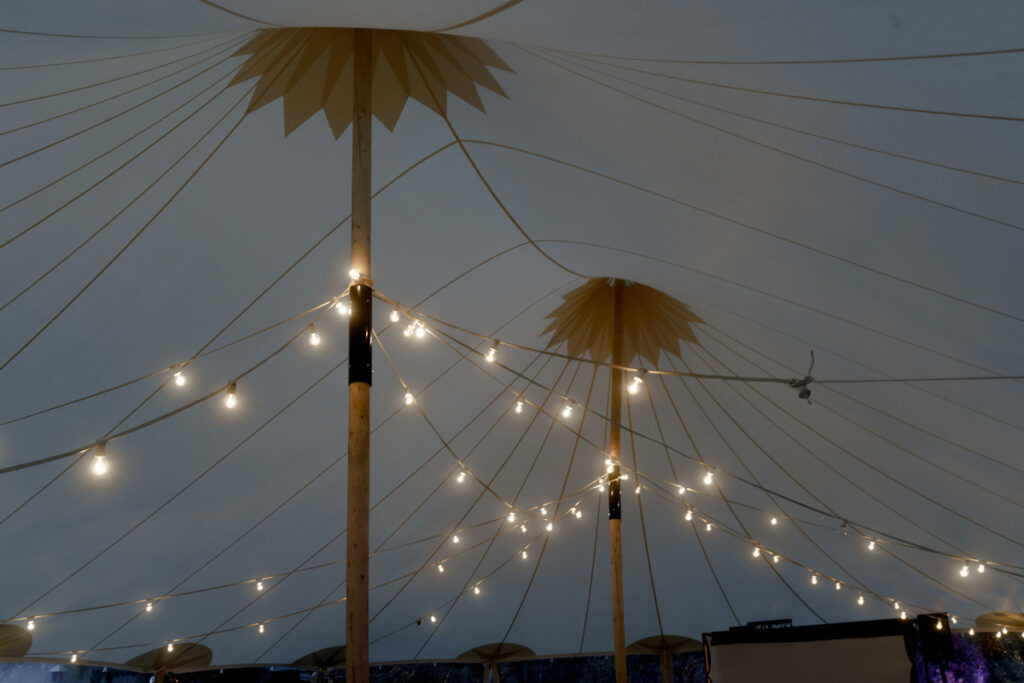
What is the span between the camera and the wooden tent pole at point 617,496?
21.5 feet

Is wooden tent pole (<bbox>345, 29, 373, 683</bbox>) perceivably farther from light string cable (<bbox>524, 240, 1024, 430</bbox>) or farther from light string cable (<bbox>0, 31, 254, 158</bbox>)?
light string cable (<bbox>524, 240, 1024, 430</bbox>)

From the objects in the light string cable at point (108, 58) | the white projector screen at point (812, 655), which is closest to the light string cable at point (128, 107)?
the light string cable at point (108, 58)

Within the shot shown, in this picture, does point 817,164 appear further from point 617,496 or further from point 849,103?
point 617,496

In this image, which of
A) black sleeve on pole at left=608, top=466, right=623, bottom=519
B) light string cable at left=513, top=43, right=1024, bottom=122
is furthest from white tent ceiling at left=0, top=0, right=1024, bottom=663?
black sleeve on pole at left=608, top=466, right=623, bottom=519

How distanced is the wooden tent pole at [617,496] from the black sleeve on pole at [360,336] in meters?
3.32

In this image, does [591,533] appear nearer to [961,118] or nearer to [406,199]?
[406,199]

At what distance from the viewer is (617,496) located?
6.96m

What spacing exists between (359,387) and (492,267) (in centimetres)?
216

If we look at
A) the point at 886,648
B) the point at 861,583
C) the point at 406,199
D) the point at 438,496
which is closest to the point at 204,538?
the point at 438,496

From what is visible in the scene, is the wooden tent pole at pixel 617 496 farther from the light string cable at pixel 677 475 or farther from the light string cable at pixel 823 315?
the light string cable at pixel 823 315

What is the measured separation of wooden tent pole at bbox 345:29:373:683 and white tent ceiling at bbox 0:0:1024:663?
1.79 feet

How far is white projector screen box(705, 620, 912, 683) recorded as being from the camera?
18.9 ft

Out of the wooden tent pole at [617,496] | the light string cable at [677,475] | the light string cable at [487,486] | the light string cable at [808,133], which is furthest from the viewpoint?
the light string cable at [677,475]

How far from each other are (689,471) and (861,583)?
2794mm
